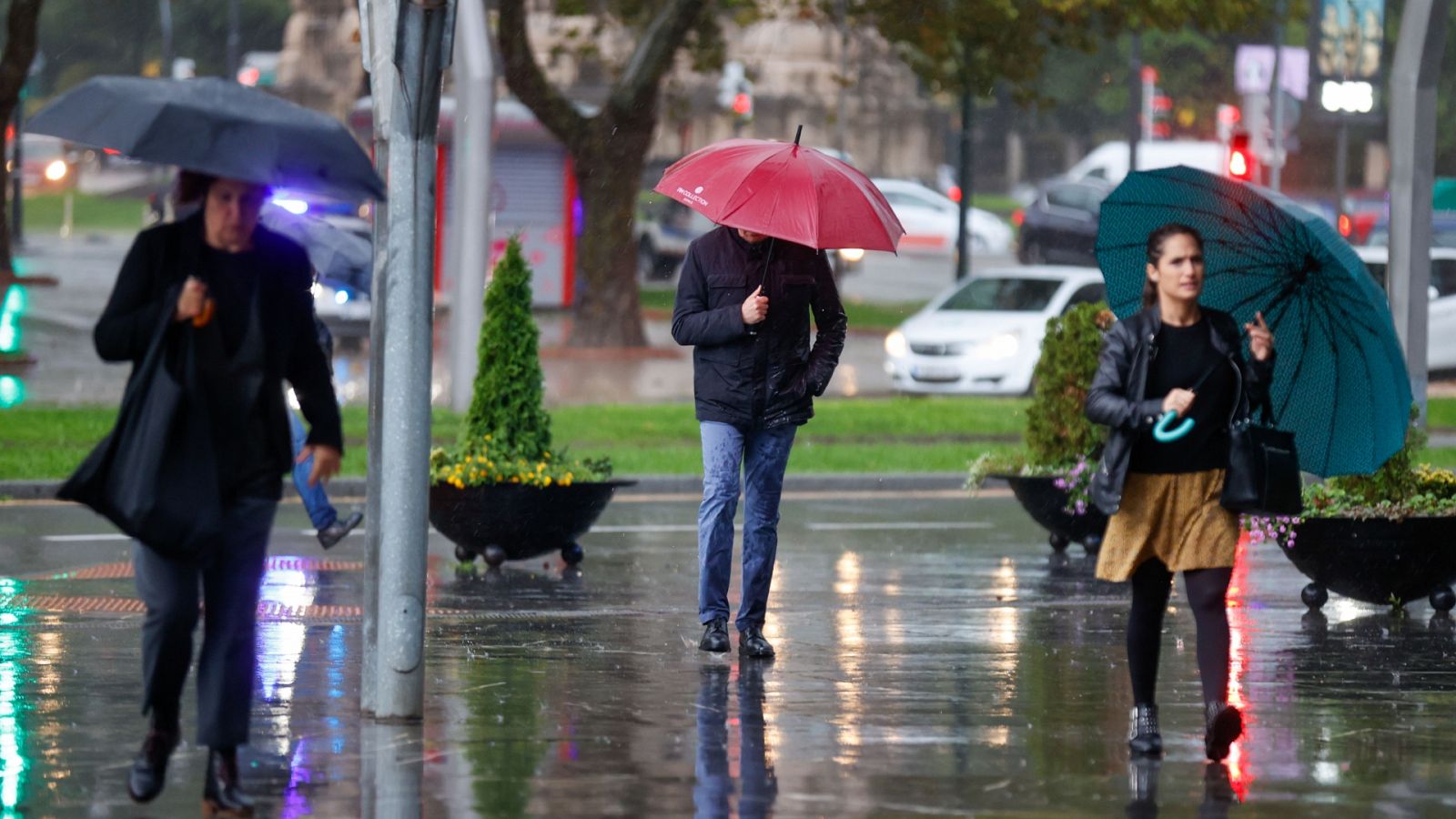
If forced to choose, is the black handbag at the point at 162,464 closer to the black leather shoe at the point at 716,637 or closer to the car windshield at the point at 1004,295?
the black leather shoe at the point at 716,637

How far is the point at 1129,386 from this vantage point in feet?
23.1

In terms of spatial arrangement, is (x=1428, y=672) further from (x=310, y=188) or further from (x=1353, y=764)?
(x=310, y=188)

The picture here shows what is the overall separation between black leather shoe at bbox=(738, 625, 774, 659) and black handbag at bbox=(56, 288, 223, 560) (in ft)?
10.6

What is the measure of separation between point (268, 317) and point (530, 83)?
20.4 meters

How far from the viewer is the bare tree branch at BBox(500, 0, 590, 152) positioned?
25391 mm

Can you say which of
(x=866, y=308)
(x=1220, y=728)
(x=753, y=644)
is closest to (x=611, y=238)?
(x=866, y=308)

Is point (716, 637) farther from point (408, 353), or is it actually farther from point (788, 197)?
point (408, 353)

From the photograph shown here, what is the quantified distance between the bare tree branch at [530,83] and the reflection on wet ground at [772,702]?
14.1 metres

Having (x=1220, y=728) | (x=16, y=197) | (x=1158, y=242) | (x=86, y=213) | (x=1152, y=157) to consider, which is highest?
(x=1152, y=157)

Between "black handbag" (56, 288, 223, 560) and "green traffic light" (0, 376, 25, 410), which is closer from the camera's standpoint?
"black handbag" (56, 288, 223, 560)

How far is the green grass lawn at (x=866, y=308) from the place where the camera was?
36062mm

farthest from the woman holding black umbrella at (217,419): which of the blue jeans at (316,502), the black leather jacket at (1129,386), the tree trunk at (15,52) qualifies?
the tree trunk at (15,52)

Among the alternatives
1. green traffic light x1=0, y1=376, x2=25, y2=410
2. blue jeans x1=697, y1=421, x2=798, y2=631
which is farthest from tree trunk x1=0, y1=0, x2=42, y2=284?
blue jeans x1=697, y1=421, x2=798, y2=631

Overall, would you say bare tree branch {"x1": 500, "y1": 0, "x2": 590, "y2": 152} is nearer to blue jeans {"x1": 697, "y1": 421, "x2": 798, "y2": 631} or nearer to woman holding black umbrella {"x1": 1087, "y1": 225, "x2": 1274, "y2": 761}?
blue jeans {"x1": 697, "y1": 421, "x2": 798, "y2": 631}
